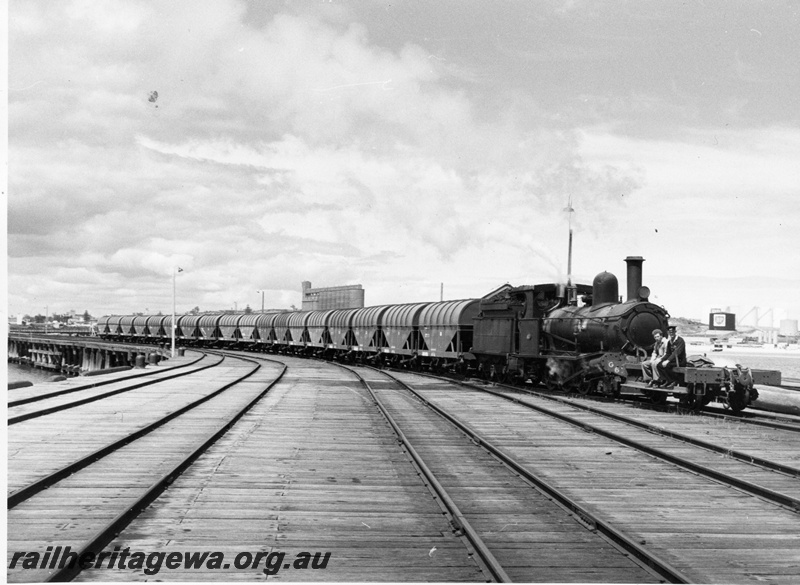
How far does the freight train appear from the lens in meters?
17.4

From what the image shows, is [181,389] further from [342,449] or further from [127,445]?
[342,449]

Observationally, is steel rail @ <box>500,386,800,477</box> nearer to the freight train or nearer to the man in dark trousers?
the freight train

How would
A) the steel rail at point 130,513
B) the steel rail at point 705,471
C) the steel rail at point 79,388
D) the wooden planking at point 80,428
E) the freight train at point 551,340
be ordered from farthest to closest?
the freight train at point 551,340, the steel rail at point 79,388, the wooden planking at point 80,428, the steel rail at point 705,471, the steel rail at point 130,513

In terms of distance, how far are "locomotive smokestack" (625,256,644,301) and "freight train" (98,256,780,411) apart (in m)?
0.03

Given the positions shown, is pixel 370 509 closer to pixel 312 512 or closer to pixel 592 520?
pixel 312 512

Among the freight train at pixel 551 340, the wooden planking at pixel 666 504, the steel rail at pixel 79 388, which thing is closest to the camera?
the wooden planking at pixel 666 504

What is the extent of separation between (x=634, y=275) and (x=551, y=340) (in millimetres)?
3394

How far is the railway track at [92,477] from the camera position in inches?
255

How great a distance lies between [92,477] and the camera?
9.11 metres

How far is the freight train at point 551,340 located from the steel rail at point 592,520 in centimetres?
734

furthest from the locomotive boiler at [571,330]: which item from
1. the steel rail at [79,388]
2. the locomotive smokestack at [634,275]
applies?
the steel rail at [79,388]

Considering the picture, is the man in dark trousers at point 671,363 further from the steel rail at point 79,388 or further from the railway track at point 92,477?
the steel rail at point 79,388

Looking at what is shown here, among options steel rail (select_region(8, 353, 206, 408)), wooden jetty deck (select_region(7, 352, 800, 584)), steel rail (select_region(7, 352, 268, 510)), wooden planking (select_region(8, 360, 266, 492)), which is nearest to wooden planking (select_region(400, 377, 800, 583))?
wooden jetty deck (select_region(7, 352, 800, 584))

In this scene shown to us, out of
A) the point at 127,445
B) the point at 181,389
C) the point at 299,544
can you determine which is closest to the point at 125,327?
the point at 181,389
